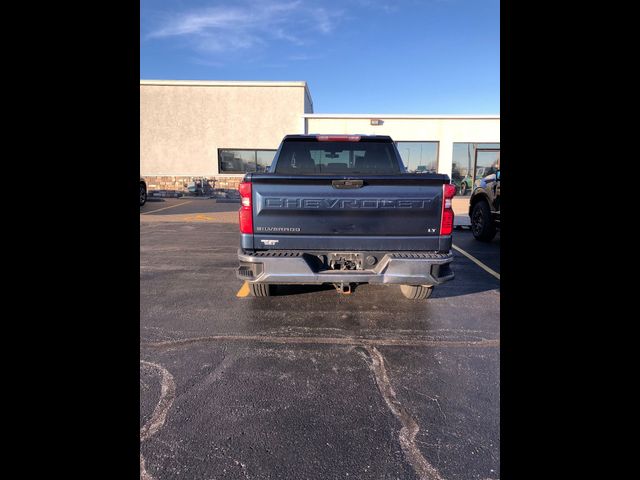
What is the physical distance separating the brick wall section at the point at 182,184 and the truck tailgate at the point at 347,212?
→ 19.9 m

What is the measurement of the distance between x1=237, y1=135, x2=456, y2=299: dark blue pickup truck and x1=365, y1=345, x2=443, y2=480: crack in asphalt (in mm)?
948

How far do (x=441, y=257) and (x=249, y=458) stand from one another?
8.38 ft

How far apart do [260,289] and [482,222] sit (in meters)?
6.33

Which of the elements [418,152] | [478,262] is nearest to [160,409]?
[478,262]

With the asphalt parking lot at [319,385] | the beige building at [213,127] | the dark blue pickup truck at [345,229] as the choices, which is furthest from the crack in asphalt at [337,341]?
the beige building at [213,127]

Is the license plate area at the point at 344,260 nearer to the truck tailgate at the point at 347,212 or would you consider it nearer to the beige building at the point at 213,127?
the truck tailgate at the point at 347,212

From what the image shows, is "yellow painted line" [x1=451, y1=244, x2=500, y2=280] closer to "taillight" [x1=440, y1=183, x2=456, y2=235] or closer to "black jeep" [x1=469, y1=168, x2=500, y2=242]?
"black jeep" [x1=469, y1=168, x2=500, y2=242]

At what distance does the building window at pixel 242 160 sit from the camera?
874 inches

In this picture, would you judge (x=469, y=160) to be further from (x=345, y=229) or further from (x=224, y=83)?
(x=345, y=229)

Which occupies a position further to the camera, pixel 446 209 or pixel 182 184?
pixel 182 184

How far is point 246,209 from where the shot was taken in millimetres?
3551
